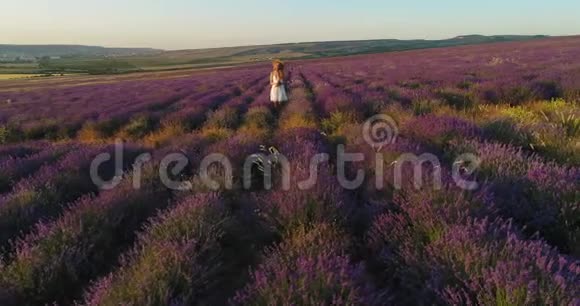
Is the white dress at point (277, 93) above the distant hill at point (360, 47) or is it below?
below

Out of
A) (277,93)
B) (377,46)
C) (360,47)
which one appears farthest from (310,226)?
(360,47)

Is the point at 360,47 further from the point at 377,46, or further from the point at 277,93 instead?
the point at 277,93

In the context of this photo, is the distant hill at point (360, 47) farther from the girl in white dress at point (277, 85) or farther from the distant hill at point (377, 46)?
the girl in white dress at point (277, 85)

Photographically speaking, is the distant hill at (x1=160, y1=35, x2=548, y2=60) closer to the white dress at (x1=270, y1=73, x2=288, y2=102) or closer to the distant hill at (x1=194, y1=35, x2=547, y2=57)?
the distant hill at (x1=194, y1=35, x2=547, y2=57)

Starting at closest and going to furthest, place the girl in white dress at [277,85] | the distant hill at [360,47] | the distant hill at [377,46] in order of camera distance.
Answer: the girl in white dress at [277,85] < the distant hill at [377,46] < the distant hill at [360,47]

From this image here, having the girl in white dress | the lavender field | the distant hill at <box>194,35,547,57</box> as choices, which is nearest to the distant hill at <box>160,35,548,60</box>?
the distant hill at <box>194,35,547,57</box>

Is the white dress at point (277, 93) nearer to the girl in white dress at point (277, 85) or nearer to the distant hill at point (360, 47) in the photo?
the girl in white dress at point (277, 85)

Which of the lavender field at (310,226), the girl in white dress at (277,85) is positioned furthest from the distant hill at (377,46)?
the lavender field at (310,226)

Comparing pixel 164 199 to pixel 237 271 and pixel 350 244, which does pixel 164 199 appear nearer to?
pixel 237 271

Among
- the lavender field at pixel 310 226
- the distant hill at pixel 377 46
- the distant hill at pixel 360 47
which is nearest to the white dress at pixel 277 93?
the lavender field at pixel 310 226

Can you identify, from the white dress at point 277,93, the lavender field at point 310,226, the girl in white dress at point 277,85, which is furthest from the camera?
the white dress at point 277,93

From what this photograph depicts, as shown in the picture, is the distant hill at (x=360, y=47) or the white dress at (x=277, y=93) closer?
the white dress at (x=277, y=93)
